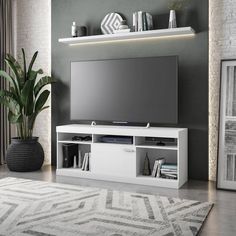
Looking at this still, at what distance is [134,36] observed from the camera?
4371mm

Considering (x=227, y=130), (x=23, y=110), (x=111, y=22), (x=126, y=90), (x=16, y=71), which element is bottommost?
(x=227, y=130)

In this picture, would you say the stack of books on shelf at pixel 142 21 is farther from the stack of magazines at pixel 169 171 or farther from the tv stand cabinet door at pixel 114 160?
the stack of magazines at pixel 169 171

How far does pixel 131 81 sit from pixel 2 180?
2.02 metres

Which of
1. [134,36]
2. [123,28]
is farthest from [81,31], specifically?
[134,36]

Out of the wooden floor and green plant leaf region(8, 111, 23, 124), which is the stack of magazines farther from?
green plant leaf region(8, 111, 23, 124)

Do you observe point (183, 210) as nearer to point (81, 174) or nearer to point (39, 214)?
point (39, 214)

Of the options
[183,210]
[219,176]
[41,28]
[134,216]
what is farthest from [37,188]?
[41,28]

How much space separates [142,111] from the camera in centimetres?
425

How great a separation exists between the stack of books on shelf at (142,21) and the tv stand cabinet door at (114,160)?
60.8 inches

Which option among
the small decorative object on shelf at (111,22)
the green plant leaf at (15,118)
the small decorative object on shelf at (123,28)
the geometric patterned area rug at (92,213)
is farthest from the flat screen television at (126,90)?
the geometric patterned area rug at (92,213)

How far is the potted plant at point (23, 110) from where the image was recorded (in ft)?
15.2

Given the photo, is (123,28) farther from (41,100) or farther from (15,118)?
(15,118)

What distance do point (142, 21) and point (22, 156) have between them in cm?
243

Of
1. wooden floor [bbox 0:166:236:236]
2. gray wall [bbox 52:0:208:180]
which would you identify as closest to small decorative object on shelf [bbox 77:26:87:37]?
gray wall [bbox 52:0:208:180]
